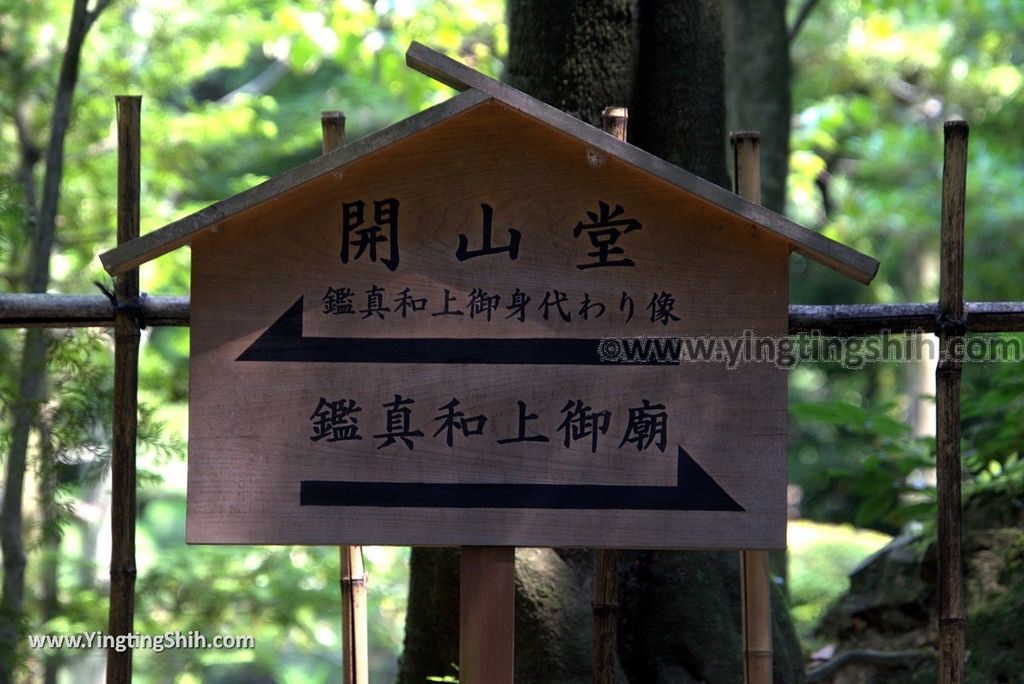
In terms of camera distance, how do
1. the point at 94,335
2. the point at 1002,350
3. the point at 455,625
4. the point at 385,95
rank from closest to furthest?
the point at 455,625, the point at 94,335, the point at 1002,350, the point at 385,95

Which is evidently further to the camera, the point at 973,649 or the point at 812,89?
the point at 812,89

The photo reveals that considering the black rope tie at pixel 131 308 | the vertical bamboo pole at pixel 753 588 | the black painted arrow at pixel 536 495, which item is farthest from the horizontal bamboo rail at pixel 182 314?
the black painted arrow at pixel 536 495

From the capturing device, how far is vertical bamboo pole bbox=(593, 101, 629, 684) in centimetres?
271

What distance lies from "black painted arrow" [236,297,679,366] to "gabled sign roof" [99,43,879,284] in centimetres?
29

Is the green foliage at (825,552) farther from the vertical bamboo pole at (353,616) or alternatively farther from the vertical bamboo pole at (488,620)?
the vertical bamboo pole at (488,620)

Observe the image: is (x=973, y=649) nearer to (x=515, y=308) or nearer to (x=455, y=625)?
(x=455, y=625)

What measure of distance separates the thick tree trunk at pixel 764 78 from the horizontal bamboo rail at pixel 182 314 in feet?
9.58

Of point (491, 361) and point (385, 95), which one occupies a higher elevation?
point (385, 95)

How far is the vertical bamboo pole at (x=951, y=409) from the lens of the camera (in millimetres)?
2609

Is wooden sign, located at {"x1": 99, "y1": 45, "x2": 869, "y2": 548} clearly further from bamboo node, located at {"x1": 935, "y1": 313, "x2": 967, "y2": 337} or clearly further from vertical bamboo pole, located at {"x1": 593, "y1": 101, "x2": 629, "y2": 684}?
bamboo node, located at {"x1": 935, "y1": 313, "x2": 967, "y2": 337}

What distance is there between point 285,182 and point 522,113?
59 cm

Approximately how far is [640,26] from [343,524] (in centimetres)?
197

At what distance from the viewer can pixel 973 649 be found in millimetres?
3582

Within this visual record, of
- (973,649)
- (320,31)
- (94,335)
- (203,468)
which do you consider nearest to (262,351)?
(203,468)
